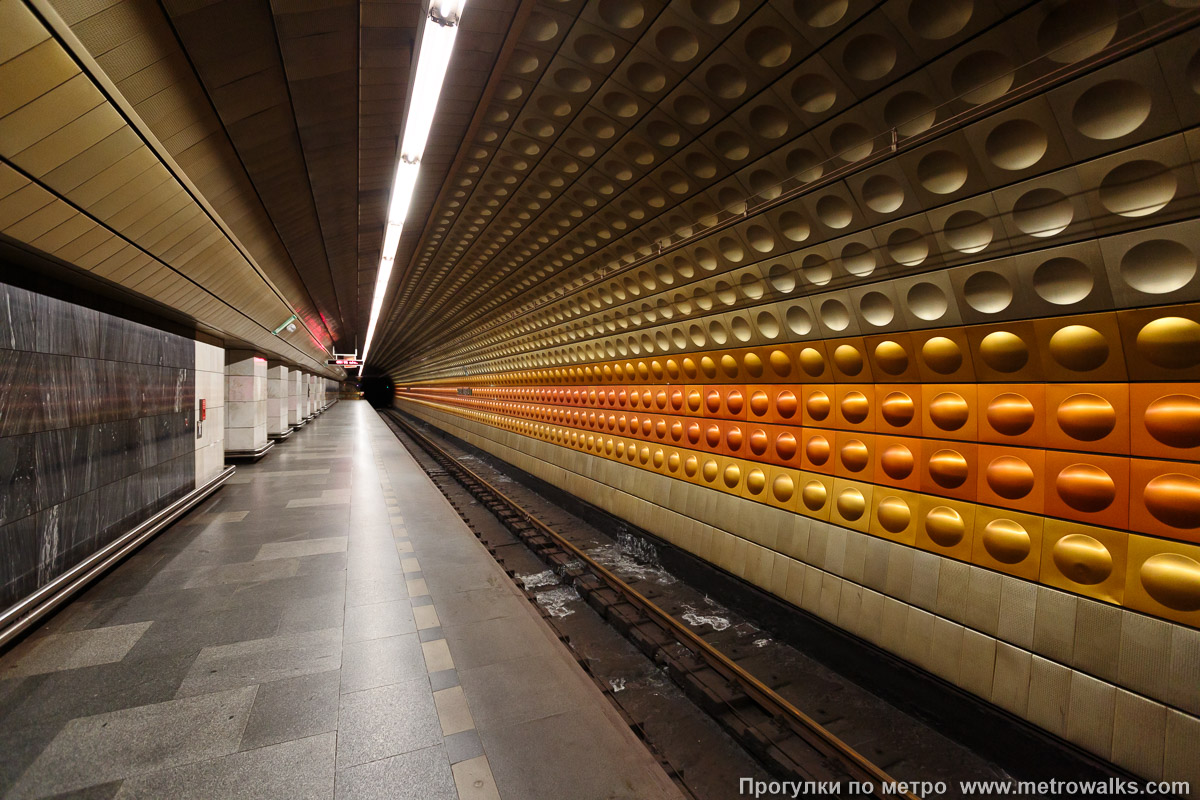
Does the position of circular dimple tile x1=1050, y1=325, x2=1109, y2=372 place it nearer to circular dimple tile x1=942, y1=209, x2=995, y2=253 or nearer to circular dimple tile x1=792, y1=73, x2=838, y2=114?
circular dimple tile x1=942, y1=209, x2=995, y2=253

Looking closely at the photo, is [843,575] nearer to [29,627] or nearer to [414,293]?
[29,627]

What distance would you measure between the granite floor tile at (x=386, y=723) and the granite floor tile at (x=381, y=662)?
0.33ft

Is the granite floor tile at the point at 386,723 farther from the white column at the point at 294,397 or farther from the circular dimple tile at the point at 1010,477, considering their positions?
the white column at the point at 294,397

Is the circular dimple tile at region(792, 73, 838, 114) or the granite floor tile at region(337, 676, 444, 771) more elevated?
the circular dimple tile at region(792, 73, 838, 114)

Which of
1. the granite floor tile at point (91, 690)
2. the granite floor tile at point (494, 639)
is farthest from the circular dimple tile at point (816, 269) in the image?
the granite floor tile at point (91, 690)

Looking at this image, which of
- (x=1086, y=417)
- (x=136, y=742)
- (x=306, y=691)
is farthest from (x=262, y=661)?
(x=1086, y=417)

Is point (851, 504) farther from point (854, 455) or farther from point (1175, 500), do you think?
point (1175, 500)

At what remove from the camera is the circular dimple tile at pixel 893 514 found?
12.3 ft

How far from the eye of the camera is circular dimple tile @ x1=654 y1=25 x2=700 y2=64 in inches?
121

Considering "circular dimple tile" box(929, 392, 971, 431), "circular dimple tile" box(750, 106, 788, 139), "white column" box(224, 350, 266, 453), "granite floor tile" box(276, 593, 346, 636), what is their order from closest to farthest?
"circular dimple tile" box(750, 106, 788, 139), "circular dimple tile" box(929, 392, 971, 431), "granite floor tile" box(276, 593, 346, 636), "white column" box(224, 350, 266, 453)

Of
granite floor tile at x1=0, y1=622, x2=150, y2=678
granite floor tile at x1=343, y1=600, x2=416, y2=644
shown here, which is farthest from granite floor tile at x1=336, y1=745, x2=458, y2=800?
granite floor tile at x1=0, y1=622, x2=150, y2=678

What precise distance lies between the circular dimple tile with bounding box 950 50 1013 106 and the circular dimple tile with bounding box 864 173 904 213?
56cm

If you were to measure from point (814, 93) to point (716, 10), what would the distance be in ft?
2.43

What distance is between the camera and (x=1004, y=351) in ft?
10.2
